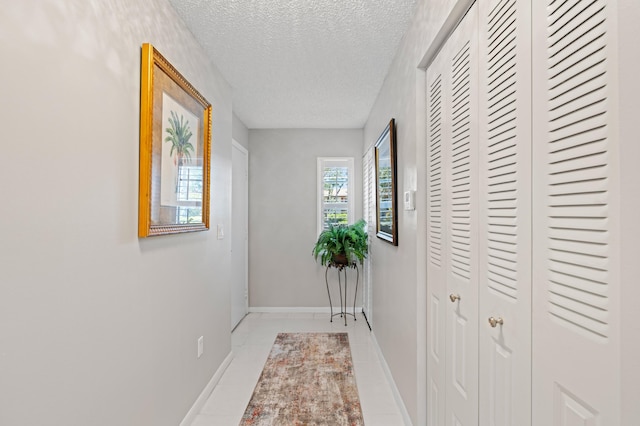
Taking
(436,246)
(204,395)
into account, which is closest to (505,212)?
(436,246)

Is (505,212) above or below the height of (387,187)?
below

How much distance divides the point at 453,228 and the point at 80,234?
1.40 metres

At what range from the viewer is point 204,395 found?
252cm

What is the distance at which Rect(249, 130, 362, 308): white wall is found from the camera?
4.88 meters

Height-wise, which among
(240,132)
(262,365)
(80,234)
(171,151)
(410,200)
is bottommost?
(262,365)

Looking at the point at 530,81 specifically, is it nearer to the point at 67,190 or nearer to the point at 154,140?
the point at 67,190

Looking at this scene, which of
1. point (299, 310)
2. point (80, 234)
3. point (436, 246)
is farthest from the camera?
point (299, 310)

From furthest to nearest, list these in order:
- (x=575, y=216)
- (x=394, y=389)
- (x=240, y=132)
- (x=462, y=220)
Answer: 1. (x=240, y=132)
2. (x=394, y=389)
3. (x=462, y=220)
4. (x=575, y=216)

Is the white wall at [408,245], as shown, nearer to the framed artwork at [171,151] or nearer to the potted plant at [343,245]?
the potted plant at [343,245]

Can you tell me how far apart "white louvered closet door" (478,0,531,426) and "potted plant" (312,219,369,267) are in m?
2.95

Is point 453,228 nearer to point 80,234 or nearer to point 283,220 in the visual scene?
point 80,234

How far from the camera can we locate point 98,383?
138 cm

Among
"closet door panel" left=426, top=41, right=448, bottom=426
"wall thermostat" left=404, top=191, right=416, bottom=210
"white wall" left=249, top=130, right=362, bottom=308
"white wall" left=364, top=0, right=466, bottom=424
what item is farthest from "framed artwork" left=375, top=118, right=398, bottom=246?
"white wall" left=249, top=130, right=362, bottom=308


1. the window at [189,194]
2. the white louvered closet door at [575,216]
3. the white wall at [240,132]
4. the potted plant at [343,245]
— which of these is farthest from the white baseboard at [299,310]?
the white louvered closet door at [575,216]
